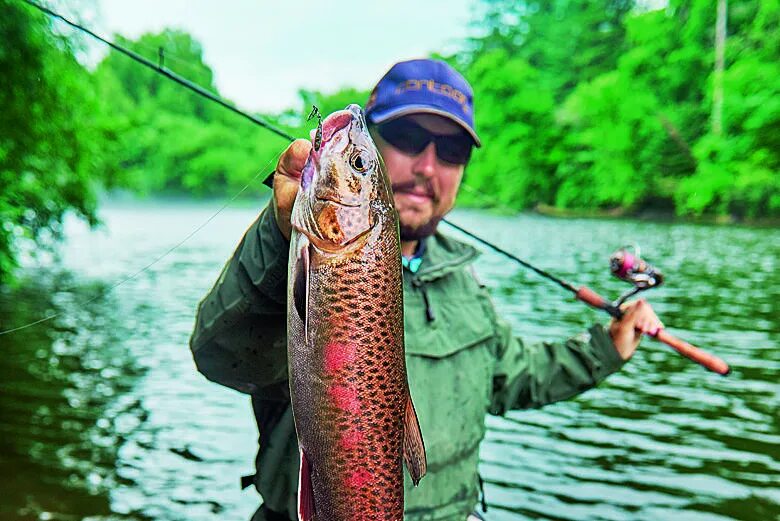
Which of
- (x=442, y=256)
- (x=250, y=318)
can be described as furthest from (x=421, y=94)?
(x=250, y=318)

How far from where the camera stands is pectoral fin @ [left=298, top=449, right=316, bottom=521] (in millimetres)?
1891

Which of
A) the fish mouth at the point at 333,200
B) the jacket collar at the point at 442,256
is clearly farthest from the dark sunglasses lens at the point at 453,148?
the fish mouth at the point at 333,200

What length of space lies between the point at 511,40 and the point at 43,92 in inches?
A: 2817

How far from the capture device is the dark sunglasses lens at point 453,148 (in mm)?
3432

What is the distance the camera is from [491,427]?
8508 millimetres

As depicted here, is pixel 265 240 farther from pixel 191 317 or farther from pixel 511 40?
pixel 511 40

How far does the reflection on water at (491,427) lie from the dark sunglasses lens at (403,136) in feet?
14.0

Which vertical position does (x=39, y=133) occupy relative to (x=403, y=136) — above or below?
above

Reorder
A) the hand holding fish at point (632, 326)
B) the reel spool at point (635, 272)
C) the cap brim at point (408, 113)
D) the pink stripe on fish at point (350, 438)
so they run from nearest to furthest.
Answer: the pink stripe on fish at point (350, 438) < the cap brim at point (408, 113) < the hand holding fish at point (632, 326) < the reel spool at point (635, 272)

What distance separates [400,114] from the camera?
331cm

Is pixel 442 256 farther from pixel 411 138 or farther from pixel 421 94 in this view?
pixel 421 94

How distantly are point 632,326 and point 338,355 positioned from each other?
2.60 m

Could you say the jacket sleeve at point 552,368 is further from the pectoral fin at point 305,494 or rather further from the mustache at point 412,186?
the pectoral fin at point 305,494

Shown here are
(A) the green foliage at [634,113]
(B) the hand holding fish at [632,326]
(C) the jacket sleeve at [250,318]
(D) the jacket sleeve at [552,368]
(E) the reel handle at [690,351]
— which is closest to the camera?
(C) the jacket sleeve at [250,318]
